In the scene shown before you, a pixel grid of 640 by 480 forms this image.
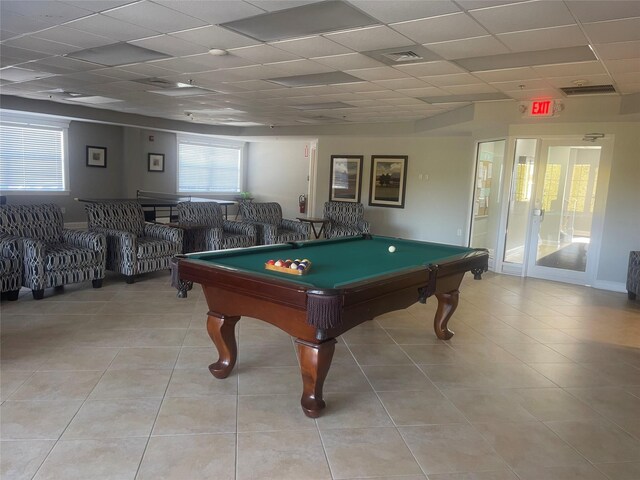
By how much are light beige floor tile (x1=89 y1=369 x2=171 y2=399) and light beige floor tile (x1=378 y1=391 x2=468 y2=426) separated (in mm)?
1435

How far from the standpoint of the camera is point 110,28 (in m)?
3.72

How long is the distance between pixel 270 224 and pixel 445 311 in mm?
4025

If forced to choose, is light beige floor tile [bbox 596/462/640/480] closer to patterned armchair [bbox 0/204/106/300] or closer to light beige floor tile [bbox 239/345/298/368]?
light beige floor tile [bbox 239/345/298/368]

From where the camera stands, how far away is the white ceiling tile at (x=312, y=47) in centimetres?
378

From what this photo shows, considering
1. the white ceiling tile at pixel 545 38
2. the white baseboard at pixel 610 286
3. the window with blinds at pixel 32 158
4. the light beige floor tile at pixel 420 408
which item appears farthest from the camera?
the window with blinds at pixel 32 158

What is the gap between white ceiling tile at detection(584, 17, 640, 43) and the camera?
3035 mm

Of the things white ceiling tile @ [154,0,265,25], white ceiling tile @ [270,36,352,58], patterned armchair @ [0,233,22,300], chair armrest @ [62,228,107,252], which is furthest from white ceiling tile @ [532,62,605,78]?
patterned armchair @ [0,233,22,300]

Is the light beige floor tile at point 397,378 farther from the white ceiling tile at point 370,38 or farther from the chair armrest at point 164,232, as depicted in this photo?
the chair armrest at point 164,232

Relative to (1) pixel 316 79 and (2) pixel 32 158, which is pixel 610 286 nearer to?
(1) pixel 316 79

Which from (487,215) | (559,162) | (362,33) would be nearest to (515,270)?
(487,215)

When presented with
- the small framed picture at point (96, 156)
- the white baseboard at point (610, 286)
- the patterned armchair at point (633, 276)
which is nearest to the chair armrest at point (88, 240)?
the small framed picture at point (96, 156)

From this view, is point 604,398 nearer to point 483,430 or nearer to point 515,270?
point 483,430

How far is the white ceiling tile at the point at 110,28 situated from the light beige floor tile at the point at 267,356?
Answer: 2.78m

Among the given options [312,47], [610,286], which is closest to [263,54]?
[312,47]
